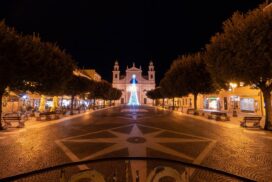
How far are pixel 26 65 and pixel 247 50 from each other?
665 inches

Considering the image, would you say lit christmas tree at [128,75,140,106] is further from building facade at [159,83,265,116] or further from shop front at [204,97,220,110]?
A: shop front at [204,97,220,110]

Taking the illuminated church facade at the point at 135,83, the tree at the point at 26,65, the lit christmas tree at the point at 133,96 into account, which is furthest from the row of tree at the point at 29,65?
the illuminated church facade at the point at 135,83

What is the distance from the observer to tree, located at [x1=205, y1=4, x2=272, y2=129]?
1451 centimetres

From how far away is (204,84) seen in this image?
104 feet

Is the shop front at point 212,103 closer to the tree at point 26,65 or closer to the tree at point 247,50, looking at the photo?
the tree at point 247,50

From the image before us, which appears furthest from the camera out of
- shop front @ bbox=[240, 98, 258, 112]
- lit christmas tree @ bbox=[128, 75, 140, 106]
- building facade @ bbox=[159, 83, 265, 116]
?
lit christmas tree @ bbox=[128, 75, 140, 106]

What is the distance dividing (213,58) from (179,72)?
17716 millimetres

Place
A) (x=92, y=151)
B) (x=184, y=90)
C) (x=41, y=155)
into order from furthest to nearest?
(x=184, y=90), (x=92, y=151), (x=41, y=155)

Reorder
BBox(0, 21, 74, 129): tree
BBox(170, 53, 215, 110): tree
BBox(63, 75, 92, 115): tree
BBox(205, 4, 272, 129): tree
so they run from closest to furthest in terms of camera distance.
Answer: BBox(205, 4, 272, 129): tree < BBox(0, 21, 74, 129): tree < BBox(170, 53, 215, 110): tree < BBox(63, 75, 92, 115): tree

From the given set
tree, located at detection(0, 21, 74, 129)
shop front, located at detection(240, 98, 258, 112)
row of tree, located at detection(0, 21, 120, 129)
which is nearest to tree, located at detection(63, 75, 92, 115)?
row of tree, located at detection(0, 21, 120, 129)

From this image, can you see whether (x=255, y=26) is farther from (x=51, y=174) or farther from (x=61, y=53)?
(x=61, y=53)

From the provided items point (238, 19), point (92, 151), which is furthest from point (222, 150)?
point (238, 19)

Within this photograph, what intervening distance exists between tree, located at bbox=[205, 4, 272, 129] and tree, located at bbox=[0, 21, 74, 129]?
51.8 feet

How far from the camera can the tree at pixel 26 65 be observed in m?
15.5
